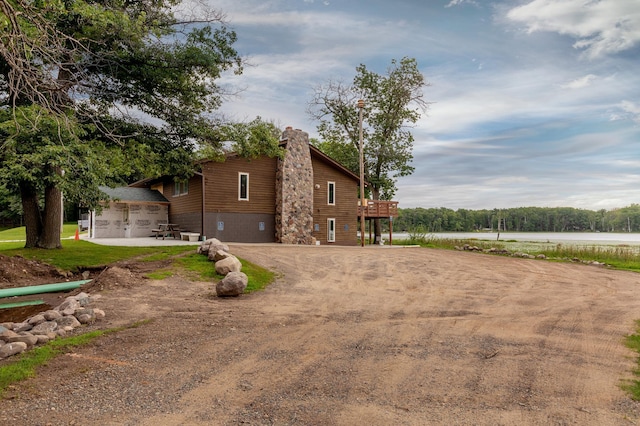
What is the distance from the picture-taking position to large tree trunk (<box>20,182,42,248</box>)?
54.1ft

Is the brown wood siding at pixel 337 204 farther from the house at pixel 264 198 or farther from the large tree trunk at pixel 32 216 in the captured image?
the large tree trunk at pixel 32 216

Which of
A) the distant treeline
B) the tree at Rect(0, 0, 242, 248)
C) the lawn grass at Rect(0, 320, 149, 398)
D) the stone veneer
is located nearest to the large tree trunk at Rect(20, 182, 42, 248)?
the tree at Rect(0, 0, 242, 248)

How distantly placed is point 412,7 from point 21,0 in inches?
452

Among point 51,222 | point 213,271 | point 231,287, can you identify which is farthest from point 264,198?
point 231,287

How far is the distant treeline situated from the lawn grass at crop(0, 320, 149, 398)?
8836 cm

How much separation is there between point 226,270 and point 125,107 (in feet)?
27.6

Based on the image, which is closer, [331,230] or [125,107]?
[125,107]

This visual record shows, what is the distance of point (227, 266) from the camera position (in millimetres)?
12609

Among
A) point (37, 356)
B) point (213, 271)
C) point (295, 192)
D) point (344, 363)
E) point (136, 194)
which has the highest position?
point (136, 194)

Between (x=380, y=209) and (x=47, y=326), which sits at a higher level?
(x=380, y=209)

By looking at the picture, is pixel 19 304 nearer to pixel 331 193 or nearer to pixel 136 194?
pixel 136 194

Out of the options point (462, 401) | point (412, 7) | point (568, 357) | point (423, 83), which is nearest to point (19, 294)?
point (462, 401)

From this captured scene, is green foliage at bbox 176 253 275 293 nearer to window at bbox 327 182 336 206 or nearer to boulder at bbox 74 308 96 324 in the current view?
boulder at bbox 74 308 96 324

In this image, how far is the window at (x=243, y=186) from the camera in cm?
2677
